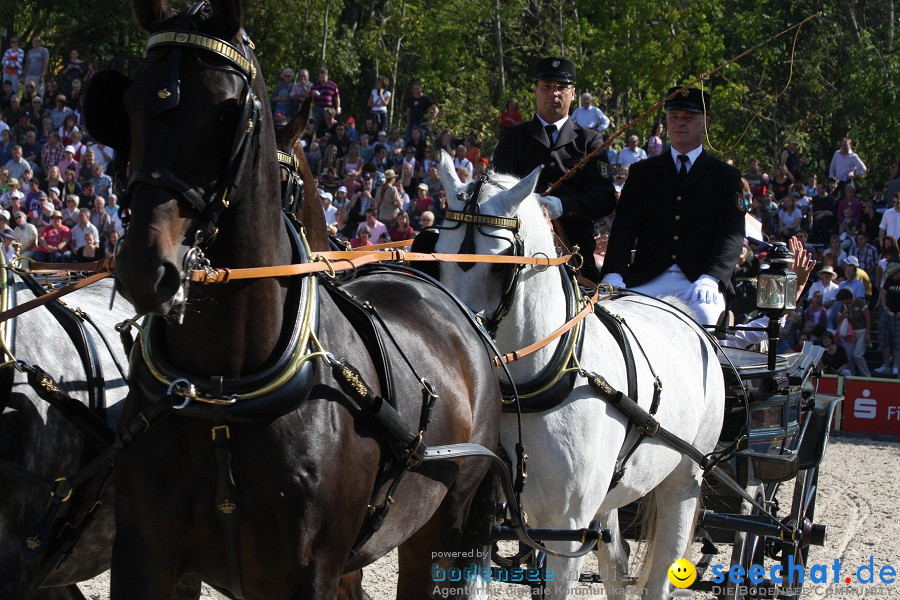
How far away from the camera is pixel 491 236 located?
13.5 feet

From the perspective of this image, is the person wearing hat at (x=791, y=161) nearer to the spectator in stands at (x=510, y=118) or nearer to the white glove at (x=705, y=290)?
the spectator in stands at (x=510, y=118)

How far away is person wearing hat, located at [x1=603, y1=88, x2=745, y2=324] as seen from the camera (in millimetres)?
5734

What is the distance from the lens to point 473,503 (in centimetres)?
394

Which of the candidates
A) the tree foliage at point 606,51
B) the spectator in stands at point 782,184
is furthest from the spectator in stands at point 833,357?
the tree foliage at point 606,51

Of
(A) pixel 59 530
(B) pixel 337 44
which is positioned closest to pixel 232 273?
(A) pixel 59 530

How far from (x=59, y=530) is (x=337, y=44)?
82.4ft

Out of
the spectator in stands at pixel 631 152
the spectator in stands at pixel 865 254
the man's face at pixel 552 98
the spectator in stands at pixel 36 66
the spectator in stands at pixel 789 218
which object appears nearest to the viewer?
the man's face at pixel 552 98

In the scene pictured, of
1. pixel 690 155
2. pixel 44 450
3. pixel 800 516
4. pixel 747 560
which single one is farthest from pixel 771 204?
pixel 44 450

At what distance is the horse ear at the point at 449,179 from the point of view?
4293 millimetres

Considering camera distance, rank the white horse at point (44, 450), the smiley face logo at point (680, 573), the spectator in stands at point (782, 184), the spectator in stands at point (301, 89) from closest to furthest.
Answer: the white horse at point (44, 450) → the smiley face logo at point (680, 573) → the spectator in stands at point (782, 184) → the spectator in stands at point (301, 89)

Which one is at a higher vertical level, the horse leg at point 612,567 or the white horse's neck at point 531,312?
the white horse's neck at point 531,312

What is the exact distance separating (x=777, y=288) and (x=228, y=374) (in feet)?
10.9

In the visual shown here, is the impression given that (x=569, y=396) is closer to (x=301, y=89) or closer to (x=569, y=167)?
(x=569, y=167)

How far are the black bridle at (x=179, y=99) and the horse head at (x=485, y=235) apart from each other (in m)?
1.68
